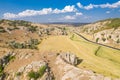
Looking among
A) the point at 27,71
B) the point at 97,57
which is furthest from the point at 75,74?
the point at 97,57

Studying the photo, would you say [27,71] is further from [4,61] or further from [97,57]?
[97,57]

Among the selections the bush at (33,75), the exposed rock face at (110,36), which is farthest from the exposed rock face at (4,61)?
the exposed rock face at (110,36)

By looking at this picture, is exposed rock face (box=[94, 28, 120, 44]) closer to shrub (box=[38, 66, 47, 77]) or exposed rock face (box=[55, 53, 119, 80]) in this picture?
exposed rock face (box=[55, 53, 119, 80])

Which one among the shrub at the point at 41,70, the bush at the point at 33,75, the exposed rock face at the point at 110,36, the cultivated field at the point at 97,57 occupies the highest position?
the shrub at the point at 41,70

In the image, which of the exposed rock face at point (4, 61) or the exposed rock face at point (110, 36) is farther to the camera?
the exposed rock face at point (110, 36)

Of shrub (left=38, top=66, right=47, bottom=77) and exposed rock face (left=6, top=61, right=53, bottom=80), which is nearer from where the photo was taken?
shrub (left=38, top=66, right=47, bottom=77)

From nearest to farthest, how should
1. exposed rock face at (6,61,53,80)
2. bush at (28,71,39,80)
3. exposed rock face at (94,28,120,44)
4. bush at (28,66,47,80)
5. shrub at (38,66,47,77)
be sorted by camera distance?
bush at (28,71,39,80) → bush at (28,66,47,80) → shrub at (38,66,47,77) → exposed rock face at (6,61,53,80) → exposed rock face at (94,28,120,44)

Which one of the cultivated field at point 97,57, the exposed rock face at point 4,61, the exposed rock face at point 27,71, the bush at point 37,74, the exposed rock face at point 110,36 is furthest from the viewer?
the exposed rock face at point 110,36

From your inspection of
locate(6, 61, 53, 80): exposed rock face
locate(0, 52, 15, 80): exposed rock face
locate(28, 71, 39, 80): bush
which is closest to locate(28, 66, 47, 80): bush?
locate(28, 71, 39, 80): bush

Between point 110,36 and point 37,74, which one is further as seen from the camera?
point 110,36

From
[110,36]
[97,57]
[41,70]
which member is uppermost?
[41,70]

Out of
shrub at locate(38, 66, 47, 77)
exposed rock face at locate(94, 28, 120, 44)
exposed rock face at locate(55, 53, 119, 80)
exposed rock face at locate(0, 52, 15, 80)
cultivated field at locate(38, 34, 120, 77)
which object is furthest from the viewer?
exposed rock face at locate(94, 28, 120, 44)

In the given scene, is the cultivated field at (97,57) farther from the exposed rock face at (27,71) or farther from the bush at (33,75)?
the bush at (33,75)

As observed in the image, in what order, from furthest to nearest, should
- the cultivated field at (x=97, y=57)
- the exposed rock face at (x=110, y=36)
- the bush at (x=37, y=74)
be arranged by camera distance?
the exposed rock face at (x=110, y=36)
the cultivated field at (x=97, y=57)
the bush at (x=37, y=74)
